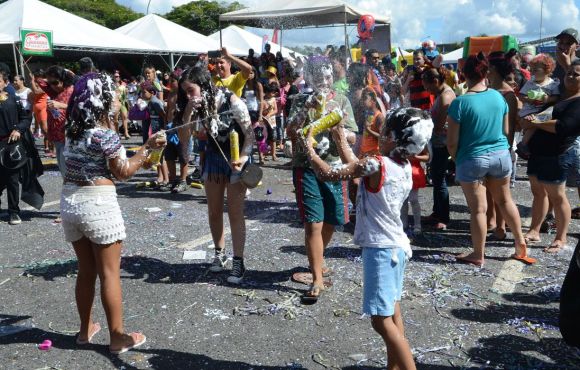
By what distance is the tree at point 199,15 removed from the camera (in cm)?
5294

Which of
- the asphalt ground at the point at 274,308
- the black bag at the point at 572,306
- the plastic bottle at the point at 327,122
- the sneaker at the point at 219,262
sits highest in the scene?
the plastic bottle at the point at 327,122

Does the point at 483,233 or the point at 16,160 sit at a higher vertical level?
the point at 16,160

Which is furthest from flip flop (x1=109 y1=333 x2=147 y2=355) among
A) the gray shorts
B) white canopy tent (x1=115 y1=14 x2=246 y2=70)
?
white canopy tent (x1=115 y1=14 x2=246 y2=70)

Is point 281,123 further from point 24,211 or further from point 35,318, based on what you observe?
point 35,318

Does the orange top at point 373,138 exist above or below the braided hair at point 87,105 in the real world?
below

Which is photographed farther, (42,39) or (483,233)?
(42,39)

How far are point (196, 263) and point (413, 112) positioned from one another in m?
3.01

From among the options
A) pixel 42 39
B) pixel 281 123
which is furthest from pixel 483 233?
pixel 42 39

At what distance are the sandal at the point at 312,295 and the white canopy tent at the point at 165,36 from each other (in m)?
18.5

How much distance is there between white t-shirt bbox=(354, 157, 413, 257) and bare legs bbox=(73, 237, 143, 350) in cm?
156

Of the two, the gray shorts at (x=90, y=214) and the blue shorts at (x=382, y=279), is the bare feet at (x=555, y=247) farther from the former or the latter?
the gray shorts at (x=90, y=214)

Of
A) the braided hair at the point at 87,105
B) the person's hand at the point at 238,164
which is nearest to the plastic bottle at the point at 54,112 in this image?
the person's hand at the point at 238,164

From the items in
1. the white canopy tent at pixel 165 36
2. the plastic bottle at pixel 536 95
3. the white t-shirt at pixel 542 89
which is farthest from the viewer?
the white canopy tent at pixel 165 36

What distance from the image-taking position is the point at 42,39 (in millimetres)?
15578
